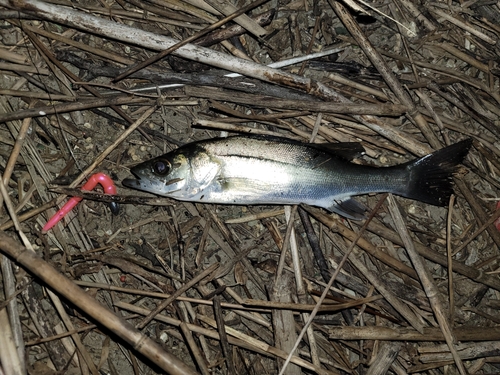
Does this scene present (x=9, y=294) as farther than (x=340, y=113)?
No

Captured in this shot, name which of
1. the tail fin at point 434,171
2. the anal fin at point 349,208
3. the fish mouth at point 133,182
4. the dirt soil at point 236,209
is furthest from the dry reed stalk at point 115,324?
the tail fin at point 434,171

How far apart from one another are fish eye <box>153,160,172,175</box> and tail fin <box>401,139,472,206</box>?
7.21 ft

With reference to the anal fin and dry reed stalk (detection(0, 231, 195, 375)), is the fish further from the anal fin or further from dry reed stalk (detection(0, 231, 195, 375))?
dry reed stalk (detection(0, 231, 195, 375))

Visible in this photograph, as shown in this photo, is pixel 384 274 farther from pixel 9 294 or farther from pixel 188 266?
pixel 9 294

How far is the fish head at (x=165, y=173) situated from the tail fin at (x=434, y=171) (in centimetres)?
206

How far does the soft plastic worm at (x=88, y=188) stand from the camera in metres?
4.22

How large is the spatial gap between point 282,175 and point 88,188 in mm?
1853

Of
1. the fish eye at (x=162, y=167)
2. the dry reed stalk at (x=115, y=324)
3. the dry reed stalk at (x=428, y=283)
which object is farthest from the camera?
the dry reed stalk at (x=428, y=283)

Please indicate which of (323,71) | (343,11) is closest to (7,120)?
(323,71)

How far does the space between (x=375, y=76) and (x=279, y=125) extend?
1.15 m

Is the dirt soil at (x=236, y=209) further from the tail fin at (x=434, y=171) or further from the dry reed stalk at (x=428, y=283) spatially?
the tail fin at (x=434, y=171)

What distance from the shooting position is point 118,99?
434 cm

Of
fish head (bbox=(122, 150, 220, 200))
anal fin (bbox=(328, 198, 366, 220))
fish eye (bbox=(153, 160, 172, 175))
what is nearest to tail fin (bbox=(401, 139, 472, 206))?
anal fin (bbox=(328, 198, 366, 220))

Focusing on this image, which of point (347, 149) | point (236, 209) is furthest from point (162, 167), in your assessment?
point (347, 149)
